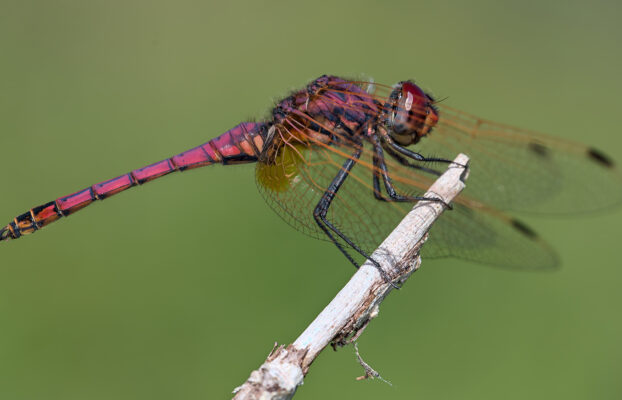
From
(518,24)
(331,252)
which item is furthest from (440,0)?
(331,252)

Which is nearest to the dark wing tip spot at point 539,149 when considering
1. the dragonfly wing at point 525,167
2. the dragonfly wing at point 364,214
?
the dragonfly wing at point 525,167

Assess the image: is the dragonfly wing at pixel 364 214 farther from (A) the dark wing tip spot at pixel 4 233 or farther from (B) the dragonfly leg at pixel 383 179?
(A) the dark wing tip spot at pixel 4 233

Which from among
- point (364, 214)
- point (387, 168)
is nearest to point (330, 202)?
point (364, 214)

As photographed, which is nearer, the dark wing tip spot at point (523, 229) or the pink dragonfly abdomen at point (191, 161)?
the dark wing tip spot at point (523, 229)

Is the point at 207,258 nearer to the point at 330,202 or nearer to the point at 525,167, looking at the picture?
the point at 330,202

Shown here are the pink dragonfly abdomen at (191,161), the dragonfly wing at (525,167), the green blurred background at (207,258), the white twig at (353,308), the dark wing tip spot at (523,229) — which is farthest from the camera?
the green blurred background at (207,258)

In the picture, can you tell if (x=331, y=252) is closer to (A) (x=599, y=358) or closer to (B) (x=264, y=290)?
(B) (x=264, y=290)

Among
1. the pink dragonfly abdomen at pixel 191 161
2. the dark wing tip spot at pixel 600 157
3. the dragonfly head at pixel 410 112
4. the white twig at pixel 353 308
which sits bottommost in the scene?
the white twig at pixel 353 308
